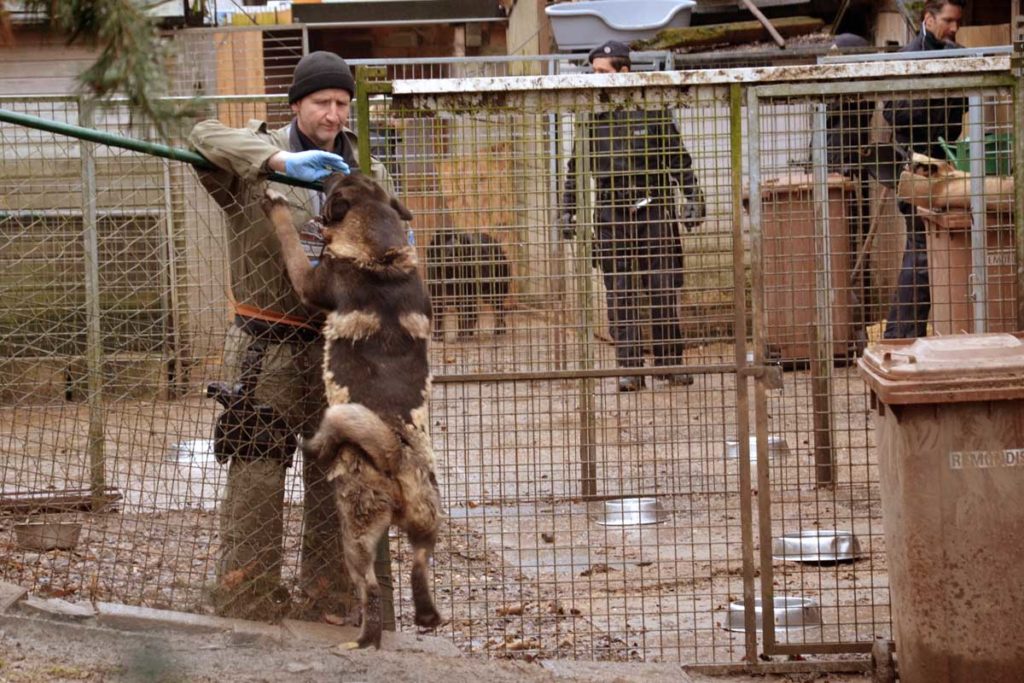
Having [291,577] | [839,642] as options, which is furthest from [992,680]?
[291,577]

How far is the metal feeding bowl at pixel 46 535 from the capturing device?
241 inches

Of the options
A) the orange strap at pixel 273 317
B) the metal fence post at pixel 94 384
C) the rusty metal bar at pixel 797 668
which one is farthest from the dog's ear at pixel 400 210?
the rusty metal bar at pixel 797 668

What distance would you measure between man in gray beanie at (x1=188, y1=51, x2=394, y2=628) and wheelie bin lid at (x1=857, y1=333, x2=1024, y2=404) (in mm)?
2035

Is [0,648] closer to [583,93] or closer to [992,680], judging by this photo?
[583,93]

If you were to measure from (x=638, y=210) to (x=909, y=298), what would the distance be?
2960mm

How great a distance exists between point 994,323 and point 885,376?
5.83 feet

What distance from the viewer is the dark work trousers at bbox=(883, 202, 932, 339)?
21.7 ft

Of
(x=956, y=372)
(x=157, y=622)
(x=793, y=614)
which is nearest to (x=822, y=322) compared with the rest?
(x=793, y=614)

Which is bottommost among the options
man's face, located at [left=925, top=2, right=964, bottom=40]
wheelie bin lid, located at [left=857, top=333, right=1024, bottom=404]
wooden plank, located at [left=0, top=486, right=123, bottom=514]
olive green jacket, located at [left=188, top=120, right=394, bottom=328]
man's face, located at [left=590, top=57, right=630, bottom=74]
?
wooden plank, located at [left=0, top=486, right=123, bottom=514]

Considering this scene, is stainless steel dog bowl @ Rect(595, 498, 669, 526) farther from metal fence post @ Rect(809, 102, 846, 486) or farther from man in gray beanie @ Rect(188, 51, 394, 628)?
man in gray beanie @ Rect(188, 51, 394, 628)

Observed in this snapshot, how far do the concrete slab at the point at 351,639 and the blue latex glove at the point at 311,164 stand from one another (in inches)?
64.6

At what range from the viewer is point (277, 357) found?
5.31m

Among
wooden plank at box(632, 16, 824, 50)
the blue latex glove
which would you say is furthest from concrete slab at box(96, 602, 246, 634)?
wooden plank at box(632, 16, 824, 50)

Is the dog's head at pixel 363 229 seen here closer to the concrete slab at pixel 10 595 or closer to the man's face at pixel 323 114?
the man's face at pixel 323 114
